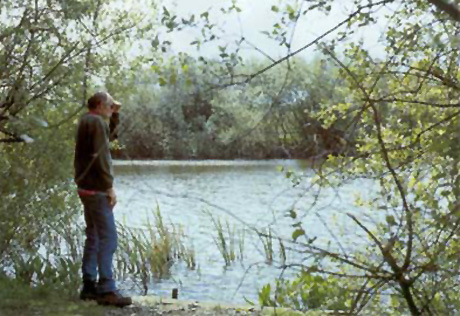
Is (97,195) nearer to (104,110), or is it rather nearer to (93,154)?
(93,154)

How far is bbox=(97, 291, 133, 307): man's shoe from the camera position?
20.4 ft

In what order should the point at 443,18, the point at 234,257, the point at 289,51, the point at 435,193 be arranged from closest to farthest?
1. the point at 289,51
2. the point at 443,18
3. the point at 435,193
4. the point at 234,257

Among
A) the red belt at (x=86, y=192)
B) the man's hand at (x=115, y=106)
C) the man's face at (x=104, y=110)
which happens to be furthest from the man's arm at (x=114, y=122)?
the red belt at (x=86, y=192)

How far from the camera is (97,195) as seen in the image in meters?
6.00

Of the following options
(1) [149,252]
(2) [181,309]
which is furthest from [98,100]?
(1) [149,252]

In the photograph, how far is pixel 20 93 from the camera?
739cm

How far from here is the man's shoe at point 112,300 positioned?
621 cm

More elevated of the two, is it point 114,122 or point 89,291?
point 114,122

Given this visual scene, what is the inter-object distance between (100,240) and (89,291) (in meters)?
0.47

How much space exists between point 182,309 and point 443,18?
3500 millimetres

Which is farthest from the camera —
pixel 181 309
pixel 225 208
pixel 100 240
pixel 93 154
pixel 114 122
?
pixel 225 208

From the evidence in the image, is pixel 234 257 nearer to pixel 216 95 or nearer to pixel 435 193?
pixel 435 193

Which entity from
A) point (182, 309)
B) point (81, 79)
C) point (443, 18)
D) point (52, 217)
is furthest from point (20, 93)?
point (443, 18)

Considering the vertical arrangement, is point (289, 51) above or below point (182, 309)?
above
